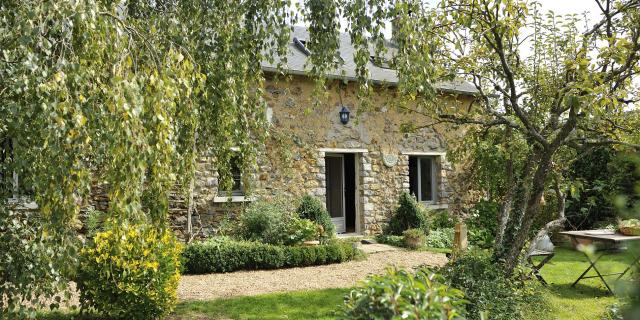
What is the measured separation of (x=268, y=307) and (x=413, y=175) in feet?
25.3

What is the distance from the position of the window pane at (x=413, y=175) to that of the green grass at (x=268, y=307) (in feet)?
21.8

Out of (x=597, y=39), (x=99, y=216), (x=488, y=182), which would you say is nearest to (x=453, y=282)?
(x=597, y=39)

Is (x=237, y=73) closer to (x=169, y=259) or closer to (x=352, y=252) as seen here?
(x=169, y=259)

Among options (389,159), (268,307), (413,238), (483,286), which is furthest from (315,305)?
(389,159)

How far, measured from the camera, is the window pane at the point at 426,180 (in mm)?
13109

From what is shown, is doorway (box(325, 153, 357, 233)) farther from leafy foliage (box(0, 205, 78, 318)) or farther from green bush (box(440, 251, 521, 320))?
leafy foliage (box(0, 205, 78, 318))

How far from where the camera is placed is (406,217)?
11.7 meters

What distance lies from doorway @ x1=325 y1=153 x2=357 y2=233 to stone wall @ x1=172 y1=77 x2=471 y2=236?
0.73 meters

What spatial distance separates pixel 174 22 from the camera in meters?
4.05

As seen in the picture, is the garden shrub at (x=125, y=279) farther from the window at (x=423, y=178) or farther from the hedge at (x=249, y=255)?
the window at (x=423, y=178)

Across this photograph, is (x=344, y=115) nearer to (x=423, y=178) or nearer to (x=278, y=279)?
(x=423, y=178)

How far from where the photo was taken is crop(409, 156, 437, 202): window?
511 inches

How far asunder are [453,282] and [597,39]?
3.34m

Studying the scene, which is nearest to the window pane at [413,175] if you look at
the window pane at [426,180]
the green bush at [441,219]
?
the window pane at [426,180]
